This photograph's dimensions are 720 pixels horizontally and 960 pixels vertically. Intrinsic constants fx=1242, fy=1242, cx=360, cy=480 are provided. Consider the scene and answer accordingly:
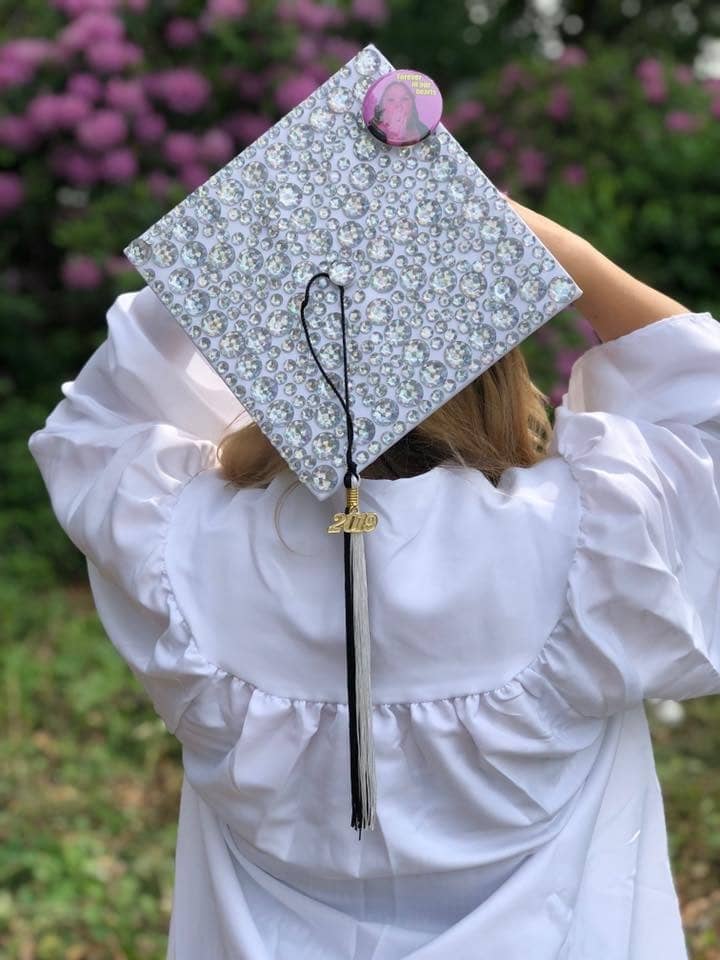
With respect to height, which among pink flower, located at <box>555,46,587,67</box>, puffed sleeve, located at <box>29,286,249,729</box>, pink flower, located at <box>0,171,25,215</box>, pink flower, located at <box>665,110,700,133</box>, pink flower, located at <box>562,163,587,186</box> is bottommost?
pink flower, located at <box>665,110,700,133</box>

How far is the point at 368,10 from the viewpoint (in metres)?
5.69

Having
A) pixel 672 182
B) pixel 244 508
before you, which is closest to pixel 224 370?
pixel 244 508

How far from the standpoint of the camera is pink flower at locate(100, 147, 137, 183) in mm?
5195

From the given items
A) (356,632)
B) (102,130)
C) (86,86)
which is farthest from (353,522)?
(86,86)

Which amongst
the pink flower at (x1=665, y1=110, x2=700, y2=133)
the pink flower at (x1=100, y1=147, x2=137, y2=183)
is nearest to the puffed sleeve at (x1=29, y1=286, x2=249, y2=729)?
A: the pink flower at (x1=100, y1=147, x2=137, y2=183)

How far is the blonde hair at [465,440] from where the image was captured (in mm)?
1460

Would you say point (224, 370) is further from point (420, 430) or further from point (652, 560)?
point (652, 560)

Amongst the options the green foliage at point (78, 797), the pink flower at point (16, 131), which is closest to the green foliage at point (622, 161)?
the pink flower at point (16, 131)

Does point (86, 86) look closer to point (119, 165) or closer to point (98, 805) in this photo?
point (119, 165)

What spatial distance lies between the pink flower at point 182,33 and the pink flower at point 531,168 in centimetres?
158

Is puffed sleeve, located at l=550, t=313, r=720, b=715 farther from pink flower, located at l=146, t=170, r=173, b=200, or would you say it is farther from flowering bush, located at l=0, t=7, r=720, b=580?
pink flower, located at l=146, t=170, r=173, b=200

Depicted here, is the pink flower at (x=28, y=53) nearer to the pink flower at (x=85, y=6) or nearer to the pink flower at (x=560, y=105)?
the pink flower at (x=85, y=6)

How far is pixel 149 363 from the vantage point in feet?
5.27

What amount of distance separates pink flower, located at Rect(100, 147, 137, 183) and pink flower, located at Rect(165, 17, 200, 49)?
0.60 metres
